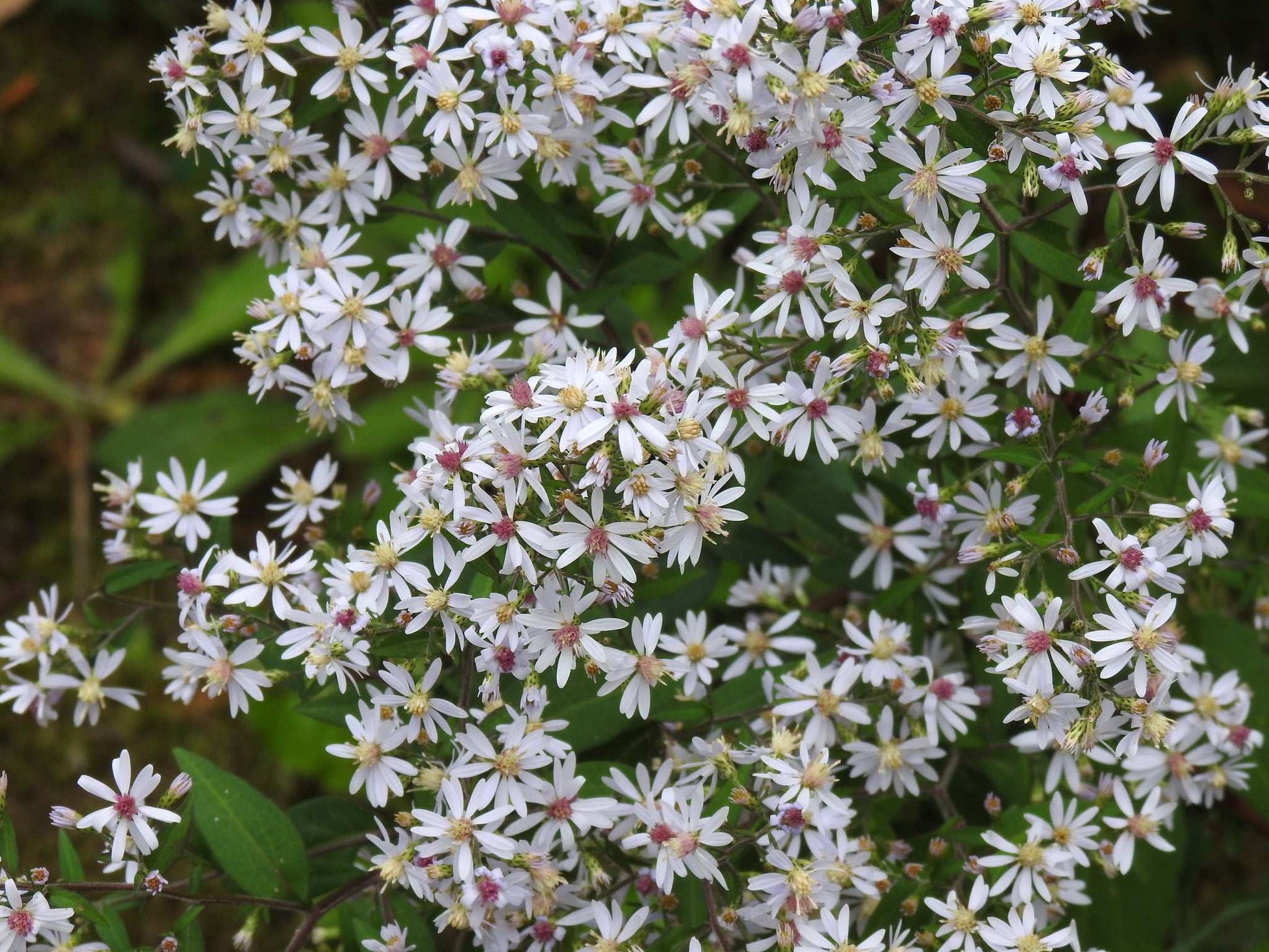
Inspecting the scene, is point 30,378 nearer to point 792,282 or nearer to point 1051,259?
point 792,282

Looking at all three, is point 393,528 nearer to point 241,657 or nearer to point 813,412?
point 241,657

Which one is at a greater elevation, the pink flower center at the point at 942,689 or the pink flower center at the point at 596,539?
the pink flower center at the point at 596,539

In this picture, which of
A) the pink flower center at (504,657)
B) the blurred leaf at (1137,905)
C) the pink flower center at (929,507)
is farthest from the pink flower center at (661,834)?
the blurred leaf at (1137,905)

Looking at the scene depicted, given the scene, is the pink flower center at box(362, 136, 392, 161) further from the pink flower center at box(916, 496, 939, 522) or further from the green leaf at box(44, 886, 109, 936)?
the green leaf at box(44, 886, 109, 936)

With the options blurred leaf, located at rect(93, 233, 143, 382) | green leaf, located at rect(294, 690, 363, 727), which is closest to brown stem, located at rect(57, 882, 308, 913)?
green leaf, located at rect(294, 690, 363, 727)

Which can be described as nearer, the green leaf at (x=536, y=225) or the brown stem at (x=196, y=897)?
the brown stem at (x=196, y=897)

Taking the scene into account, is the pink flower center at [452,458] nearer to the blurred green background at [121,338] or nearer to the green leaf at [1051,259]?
the green leaf at [1051,259]

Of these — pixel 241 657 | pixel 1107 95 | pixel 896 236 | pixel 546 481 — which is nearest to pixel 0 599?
pixel 241 657
